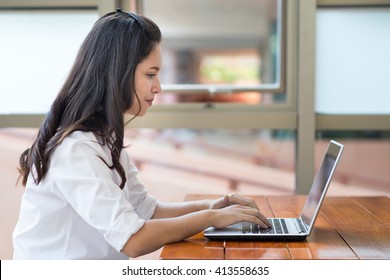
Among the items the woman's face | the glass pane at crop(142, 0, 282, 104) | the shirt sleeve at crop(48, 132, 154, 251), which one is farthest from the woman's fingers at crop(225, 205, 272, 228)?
the glass pane at crop(142, 0, 282, 104)

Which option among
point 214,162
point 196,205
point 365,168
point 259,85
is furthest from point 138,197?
point 214,162

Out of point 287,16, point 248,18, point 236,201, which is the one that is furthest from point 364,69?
point 248,18

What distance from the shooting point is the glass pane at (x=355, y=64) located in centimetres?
240

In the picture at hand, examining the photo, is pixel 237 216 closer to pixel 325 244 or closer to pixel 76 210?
pixel 325 244

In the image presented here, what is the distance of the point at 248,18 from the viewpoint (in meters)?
13.8

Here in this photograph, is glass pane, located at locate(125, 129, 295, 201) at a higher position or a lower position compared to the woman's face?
lower

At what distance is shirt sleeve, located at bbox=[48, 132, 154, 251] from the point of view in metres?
1.26

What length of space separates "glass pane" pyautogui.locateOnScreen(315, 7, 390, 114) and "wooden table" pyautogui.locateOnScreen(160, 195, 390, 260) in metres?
0.72

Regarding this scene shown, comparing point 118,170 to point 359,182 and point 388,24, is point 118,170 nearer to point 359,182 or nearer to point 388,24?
point 388,24

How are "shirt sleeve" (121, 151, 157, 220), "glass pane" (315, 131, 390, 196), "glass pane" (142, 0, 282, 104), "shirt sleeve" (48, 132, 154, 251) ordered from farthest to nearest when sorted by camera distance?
"glass pane" (142, 0, 282, 104) < "glass pane" (315, 131, 390, 196) < "shirt sleeve" (121, 151, 157, 220) < "shirt sleeve" (48, 132, 154, 251)

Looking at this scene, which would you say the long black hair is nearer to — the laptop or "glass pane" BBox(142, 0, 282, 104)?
the laptop

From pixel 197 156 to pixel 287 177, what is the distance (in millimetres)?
1693
